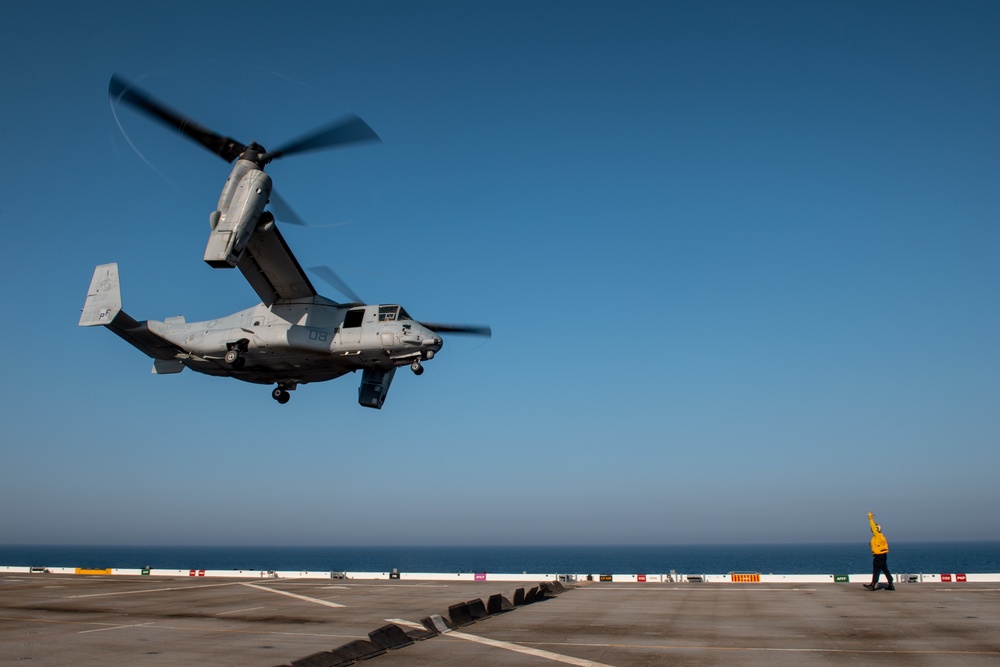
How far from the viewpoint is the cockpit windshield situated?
27.0 meters

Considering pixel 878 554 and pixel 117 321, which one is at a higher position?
pixel 117 321

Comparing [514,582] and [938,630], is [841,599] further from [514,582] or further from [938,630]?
[514,582]

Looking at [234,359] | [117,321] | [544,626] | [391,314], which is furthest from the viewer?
[117,321]

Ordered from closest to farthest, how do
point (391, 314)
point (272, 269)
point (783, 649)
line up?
point (783, 649), point (391, 314), point (272, 269)

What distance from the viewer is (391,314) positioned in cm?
2711

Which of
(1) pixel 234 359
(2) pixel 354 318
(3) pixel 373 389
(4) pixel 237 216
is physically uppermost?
(4) pixel 237 216

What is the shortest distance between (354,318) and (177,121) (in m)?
9.07

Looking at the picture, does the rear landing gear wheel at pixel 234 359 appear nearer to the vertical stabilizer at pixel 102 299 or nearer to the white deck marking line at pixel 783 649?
the vertical stabilizer at pixel 102 299

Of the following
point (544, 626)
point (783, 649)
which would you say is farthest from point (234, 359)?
point (783, 649)

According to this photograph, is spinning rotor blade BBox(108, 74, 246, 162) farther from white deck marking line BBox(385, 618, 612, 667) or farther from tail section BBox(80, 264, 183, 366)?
white deck marking line BBox(385, 618, 612, 667)

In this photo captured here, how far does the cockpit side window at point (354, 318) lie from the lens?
27258 mm

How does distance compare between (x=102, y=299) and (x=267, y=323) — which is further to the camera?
(x=102, y=299)

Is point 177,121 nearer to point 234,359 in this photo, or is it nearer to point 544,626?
point 234,359

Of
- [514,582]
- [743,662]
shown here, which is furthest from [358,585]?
[743,662]
